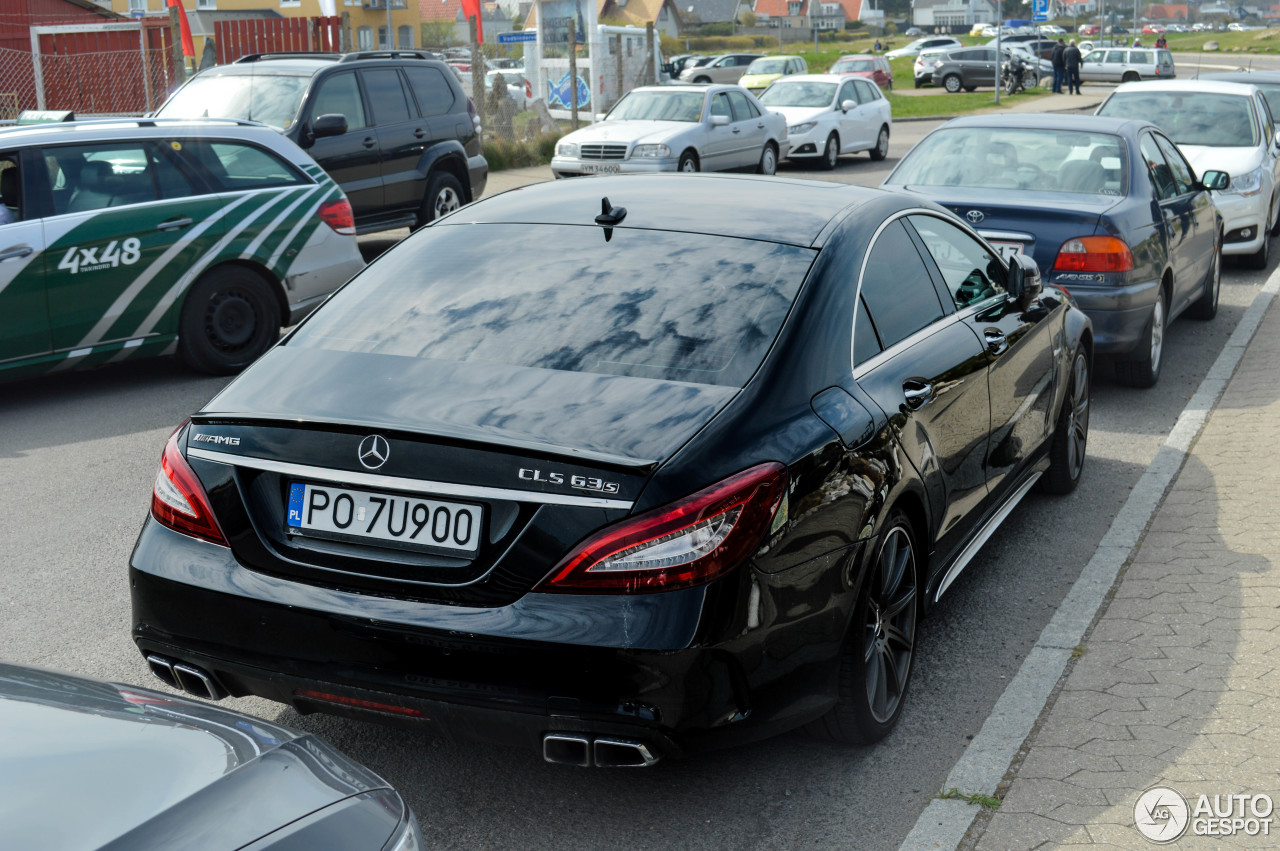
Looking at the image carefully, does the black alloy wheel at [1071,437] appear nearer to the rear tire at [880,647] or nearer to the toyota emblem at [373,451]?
the rear tire at [880,647]

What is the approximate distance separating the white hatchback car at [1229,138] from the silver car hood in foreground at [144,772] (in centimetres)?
1184

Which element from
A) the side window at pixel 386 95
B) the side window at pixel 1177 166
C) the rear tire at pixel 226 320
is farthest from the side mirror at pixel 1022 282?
the side window at pixel 386 95

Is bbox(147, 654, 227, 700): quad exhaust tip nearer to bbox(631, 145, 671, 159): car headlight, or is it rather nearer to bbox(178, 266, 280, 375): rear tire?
bbox(178, 266, 280, 375): rear tire

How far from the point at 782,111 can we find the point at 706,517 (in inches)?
856

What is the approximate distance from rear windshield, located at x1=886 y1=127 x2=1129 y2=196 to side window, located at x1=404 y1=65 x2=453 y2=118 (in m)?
6.31

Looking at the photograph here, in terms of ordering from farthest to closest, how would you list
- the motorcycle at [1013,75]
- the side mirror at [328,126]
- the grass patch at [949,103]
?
the motorcycle at [1013,75]
the grass patch at [949,103]
the side mirror at [328,126]

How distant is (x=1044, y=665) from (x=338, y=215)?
6374mm

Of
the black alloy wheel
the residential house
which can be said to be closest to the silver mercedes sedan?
the black alloy wheel

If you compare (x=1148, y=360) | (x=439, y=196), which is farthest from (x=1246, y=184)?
(x=439, y=196)

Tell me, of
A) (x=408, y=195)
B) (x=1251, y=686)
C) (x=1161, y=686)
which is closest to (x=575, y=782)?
(x=1161, y=686)

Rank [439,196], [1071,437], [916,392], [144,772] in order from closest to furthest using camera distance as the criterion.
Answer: [144,772], [916,392], [1071,437], [439,196]

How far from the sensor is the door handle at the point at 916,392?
395 cm

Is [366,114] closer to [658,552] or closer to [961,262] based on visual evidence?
[961,262]

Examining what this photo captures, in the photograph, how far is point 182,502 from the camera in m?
3.39
